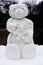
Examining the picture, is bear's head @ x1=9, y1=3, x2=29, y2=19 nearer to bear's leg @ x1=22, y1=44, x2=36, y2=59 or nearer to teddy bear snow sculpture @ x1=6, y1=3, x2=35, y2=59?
teddy bear snow sculpture @ x1=6, y1=3, x2=35, y2=59

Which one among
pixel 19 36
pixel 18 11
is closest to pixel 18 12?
pixel 18 11

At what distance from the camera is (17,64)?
83cm

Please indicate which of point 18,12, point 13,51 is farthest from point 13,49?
point 18,12

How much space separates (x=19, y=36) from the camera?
0.93 m

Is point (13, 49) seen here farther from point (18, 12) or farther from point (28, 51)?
point (18, 12)

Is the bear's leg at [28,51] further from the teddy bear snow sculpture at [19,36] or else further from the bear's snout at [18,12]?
the bear's snout at [18,12]

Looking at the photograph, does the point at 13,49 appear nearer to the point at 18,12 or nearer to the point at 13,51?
the point at 13,51

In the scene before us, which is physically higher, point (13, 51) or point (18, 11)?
point (18, 11)

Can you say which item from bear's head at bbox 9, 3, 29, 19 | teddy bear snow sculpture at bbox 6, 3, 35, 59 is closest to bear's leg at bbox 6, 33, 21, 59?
teddy bear snow sculpture at bbox 6, 3, 35, 59

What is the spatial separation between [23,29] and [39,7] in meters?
0.84

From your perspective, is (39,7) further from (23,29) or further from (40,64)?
(40,64)

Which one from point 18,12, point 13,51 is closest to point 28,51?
point 13,51

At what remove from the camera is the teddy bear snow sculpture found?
91 centimetres

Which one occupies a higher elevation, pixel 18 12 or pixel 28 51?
pixel 18 12
